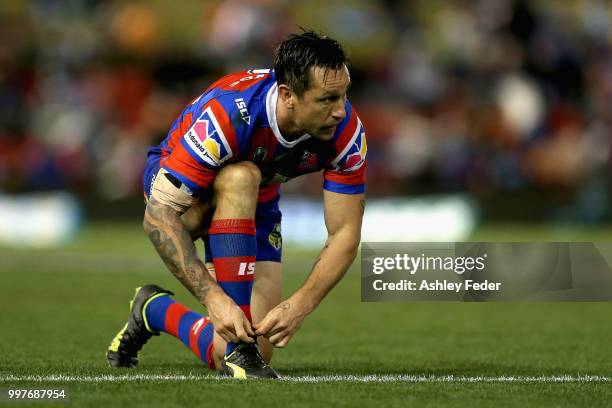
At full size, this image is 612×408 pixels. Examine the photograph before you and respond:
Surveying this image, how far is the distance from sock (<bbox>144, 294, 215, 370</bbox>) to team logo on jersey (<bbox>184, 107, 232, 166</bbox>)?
106 cm

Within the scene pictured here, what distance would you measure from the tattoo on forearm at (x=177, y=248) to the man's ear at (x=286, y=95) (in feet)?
2.47

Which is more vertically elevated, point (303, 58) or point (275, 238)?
point (303, 58)

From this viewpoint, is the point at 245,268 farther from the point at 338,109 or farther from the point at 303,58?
the point at 303,58

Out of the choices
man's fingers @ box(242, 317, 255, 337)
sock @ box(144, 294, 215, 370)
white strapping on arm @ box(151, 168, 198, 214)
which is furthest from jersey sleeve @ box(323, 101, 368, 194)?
sock @ box(144, 294, 215, 370)

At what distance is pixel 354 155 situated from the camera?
218 inches

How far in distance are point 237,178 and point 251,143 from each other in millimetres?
261

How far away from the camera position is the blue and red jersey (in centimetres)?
522

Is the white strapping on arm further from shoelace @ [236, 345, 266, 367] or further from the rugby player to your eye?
shoelace @ [236, 345, 266, 367]

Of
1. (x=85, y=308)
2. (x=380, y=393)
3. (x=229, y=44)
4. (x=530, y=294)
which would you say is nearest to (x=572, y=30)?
(x=229, y=44)

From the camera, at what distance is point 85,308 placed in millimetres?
9188

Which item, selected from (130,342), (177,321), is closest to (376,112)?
(177,321)

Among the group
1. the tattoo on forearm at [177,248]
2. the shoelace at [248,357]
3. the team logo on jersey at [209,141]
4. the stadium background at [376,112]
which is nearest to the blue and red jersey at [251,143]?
the team logo on jersey at [209,141]

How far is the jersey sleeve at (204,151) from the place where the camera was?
5.21 meters

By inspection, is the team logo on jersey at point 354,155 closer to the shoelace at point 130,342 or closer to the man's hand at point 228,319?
the man's hand at point 228,319
